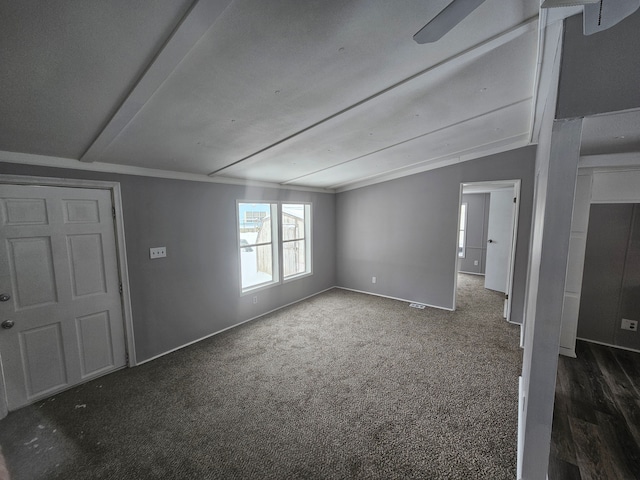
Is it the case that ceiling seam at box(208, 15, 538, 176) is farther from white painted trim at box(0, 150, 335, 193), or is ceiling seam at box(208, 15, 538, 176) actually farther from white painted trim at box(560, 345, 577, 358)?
white painted trim at box(560, 345, 577, 358)

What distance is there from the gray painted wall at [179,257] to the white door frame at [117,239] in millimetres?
46

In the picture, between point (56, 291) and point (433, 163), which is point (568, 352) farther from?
point (56, 291)

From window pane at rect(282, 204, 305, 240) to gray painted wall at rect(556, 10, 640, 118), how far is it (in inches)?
152

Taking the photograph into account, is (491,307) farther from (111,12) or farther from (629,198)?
(111,12)

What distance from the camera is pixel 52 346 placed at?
2.35 meters

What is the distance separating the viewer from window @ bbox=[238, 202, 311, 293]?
4066mm

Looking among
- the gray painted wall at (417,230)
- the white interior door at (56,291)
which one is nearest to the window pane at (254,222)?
the white interior door at (56,291)

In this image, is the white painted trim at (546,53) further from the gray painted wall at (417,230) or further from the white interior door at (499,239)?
the white interior door at (499,239)

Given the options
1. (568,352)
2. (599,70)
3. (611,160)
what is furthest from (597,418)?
(599,70)

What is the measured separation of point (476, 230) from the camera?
679 centimetres

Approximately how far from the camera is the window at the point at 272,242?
13.3ft

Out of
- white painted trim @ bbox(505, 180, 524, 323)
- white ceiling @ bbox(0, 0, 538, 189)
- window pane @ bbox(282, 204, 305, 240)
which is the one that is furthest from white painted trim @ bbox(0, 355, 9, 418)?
white painted trim @ bbox(505, 180, 524, 323)

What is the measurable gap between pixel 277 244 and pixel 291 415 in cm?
278

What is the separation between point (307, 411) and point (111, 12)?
107 inches
